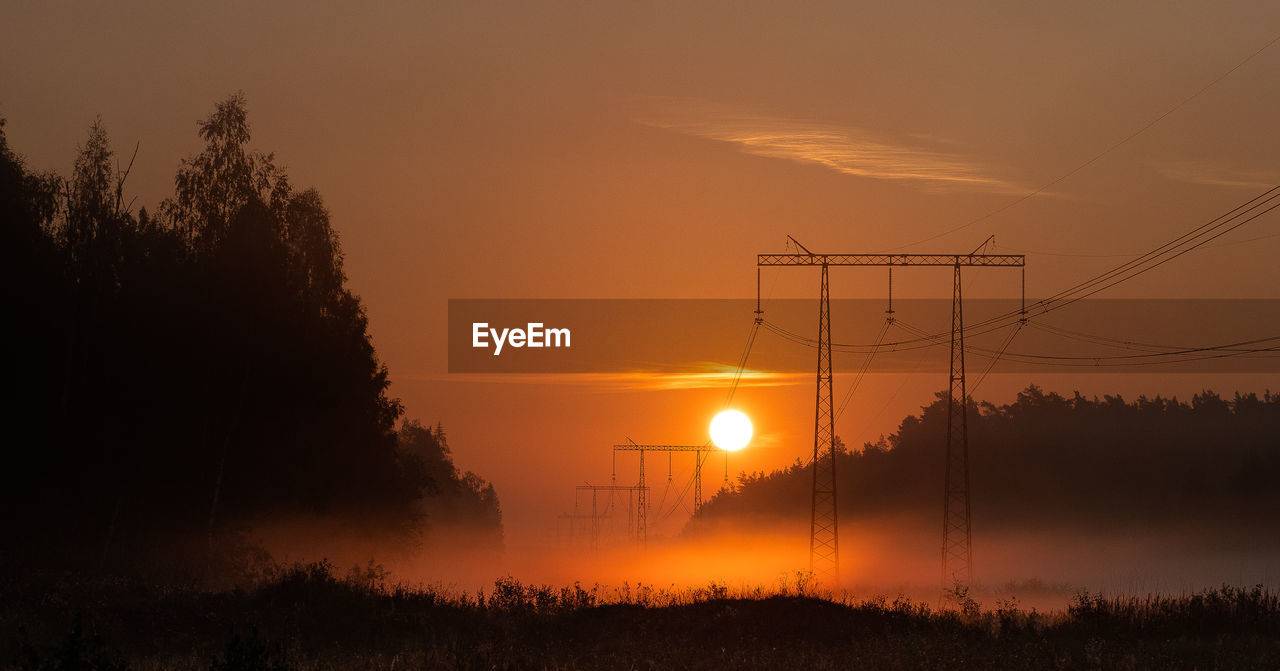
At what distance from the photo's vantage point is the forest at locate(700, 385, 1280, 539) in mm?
139625

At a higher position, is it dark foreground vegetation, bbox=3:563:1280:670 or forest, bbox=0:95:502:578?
forest, bbox=0:95:502:578

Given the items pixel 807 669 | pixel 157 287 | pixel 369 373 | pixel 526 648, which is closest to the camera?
pixel 807 669

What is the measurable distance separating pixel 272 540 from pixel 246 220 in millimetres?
13720

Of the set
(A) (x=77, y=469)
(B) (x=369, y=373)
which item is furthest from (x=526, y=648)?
(B) (x=369, y=373)

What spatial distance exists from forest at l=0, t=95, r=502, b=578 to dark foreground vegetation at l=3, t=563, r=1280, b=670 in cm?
1068

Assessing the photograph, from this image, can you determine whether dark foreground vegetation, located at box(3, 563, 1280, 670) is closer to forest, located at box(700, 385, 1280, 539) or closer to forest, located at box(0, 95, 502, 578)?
forest, located at box(0, 95, 502, 578)

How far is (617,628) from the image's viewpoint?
3123 cm

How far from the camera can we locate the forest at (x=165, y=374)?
46344 mm

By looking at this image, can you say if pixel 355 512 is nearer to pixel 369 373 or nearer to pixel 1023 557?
pixel 369 373

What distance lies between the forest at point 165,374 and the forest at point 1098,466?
110 meters

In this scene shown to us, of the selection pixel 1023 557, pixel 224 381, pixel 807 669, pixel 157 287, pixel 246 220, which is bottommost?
pixel 1023 557

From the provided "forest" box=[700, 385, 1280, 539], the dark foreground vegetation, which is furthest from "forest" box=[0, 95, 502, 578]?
"forest" box=[700, 385, 1280, 539]

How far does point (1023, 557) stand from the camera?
Answer: 439 feet

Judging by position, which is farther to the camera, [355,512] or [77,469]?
[355,512]
